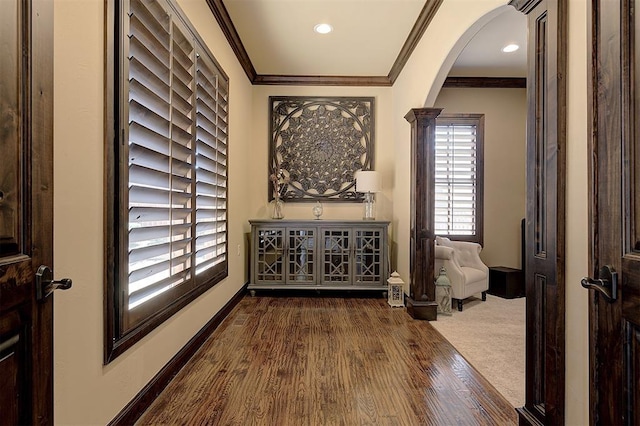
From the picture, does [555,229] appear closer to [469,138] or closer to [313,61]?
[313,61]

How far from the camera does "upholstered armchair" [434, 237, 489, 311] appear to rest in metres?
3.80

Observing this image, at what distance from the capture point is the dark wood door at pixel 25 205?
33.5 inches

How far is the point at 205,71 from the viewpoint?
2746 mm

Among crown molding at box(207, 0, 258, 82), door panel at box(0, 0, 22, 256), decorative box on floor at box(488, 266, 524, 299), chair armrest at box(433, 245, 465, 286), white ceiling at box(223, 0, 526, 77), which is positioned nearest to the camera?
door panel at box(0, 0, 22, 256)

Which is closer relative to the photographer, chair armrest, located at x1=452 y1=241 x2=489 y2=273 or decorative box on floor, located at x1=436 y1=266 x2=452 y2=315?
decorative box on floor, located at x1=436 y1=266 x2=452 y2=315

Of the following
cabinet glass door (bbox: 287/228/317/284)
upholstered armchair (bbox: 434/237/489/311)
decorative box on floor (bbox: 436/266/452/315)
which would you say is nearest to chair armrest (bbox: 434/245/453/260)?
upholstered armchair (bbox: 434/237/489/311)

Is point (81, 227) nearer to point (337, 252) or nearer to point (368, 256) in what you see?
point (337, 252)

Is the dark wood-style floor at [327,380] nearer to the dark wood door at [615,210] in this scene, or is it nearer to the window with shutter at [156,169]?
the window with shutter at [156,169]

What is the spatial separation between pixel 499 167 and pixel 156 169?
4.53 m

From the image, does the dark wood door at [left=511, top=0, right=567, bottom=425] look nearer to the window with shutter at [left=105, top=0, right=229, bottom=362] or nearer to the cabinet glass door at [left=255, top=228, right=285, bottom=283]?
the window with shutter at [left=105, top=0, right=229, bottom=362]

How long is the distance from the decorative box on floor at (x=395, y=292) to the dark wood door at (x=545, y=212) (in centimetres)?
223

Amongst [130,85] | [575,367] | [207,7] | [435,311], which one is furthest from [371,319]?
[207,7]

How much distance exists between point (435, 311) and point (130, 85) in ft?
10.2

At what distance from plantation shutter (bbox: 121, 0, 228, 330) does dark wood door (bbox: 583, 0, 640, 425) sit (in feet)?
6.01
